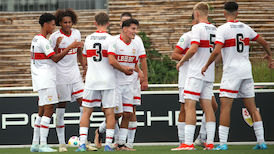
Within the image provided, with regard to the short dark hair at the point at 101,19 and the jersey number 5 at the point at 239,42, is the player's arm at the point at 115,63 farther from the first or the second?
the jersey number 5 at the point at 239,42

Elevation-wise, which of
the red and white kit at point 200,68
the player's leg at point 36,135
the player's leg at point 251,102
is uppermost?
the red and white kit at point 200,68

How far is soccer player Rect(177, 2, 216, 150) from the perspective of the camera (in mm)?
8109

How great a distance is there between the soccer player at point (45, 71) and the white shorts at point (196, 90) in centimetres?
194

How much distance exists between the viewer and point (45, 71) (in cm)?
893

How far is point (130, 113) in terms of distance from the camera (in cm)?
898

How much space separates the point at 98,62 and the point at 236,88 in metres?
2.11

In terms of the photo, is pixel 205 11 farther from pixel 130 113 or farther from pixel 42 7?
pixel 42 7

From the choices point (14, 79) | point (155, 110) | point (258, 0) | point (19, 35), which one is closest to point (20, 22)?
point (19, 35)

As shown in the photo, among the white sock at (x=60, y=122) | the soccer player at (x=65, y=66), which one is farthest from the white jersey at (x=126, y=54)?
the white sock at (x=60, y=122)

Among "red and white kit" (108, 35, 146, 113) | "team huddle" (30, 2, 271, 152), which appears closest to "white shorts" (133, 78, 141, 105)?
"team huddle" (30, 2, 271, 152)

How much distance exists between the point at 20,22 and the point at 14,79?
233 cm

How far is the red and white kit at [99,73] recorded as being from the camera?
8.43 m

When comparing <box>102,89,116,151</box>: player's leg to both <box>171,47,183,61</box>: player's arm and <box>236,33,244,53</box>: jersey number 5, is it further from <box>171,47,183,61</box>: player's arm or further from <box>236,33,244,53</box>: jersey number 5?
<box>236,33,244,53</box>: jersey number 5

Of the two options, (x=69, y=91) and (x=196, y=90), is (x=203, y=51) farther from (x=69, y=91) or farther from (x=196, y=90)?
(x=69, y=91)
